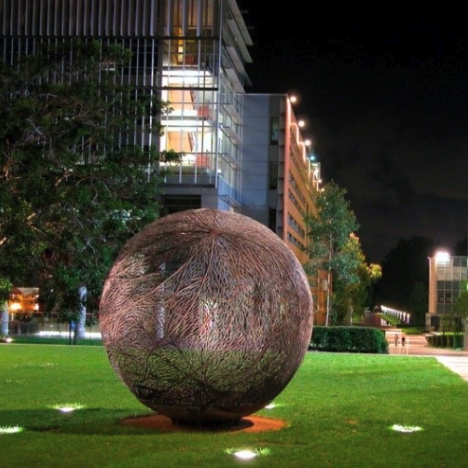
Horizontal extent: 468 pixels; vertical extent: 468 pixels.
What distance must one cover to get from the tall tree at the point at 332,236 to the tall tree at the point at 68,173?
28648 millimetres

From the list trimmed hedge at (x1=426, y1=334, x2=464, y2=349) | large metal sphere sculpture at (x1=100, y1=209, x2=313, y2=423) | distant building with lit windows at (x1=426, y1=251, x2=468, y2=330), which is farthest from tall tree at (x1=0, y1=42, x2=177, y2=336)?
distant building with lit windows at (x1=426, y1=251, x2=468, y2=330)

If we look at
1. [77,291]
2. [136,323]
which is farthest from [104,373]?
[136,323]

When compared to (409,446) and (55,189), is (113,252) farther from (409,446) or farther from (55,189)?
(409,446)

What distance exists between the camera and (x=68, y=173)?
2464 centimetres

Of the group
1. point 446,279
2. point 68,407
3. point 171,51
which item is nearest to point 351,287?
point 446,279

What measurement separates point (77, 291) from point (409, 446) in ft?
48.7

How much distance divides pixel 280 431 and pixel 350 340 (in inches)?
972

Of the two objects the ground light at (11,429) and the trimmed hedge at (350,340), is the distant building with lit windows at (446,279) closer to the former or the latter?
the trimmed hedge at (350,340)

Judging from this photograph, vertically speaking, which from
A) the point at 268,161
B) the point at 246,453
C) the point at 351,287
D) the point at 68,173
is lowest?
the point at 246,453

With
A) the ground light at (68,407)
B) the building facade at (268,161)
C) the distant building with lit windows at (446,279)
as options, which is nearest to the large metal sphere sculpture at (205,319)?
the ground light at (68,407)

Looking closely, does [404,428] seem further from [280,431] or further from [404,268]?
[404,268]

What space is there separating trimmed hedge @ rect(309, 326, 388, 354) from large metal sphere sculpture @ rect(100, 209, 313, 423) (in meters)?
24.7

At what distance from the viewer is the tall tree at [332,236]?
180ft

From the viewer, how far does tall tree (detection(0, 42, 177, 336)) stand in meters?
23.7
